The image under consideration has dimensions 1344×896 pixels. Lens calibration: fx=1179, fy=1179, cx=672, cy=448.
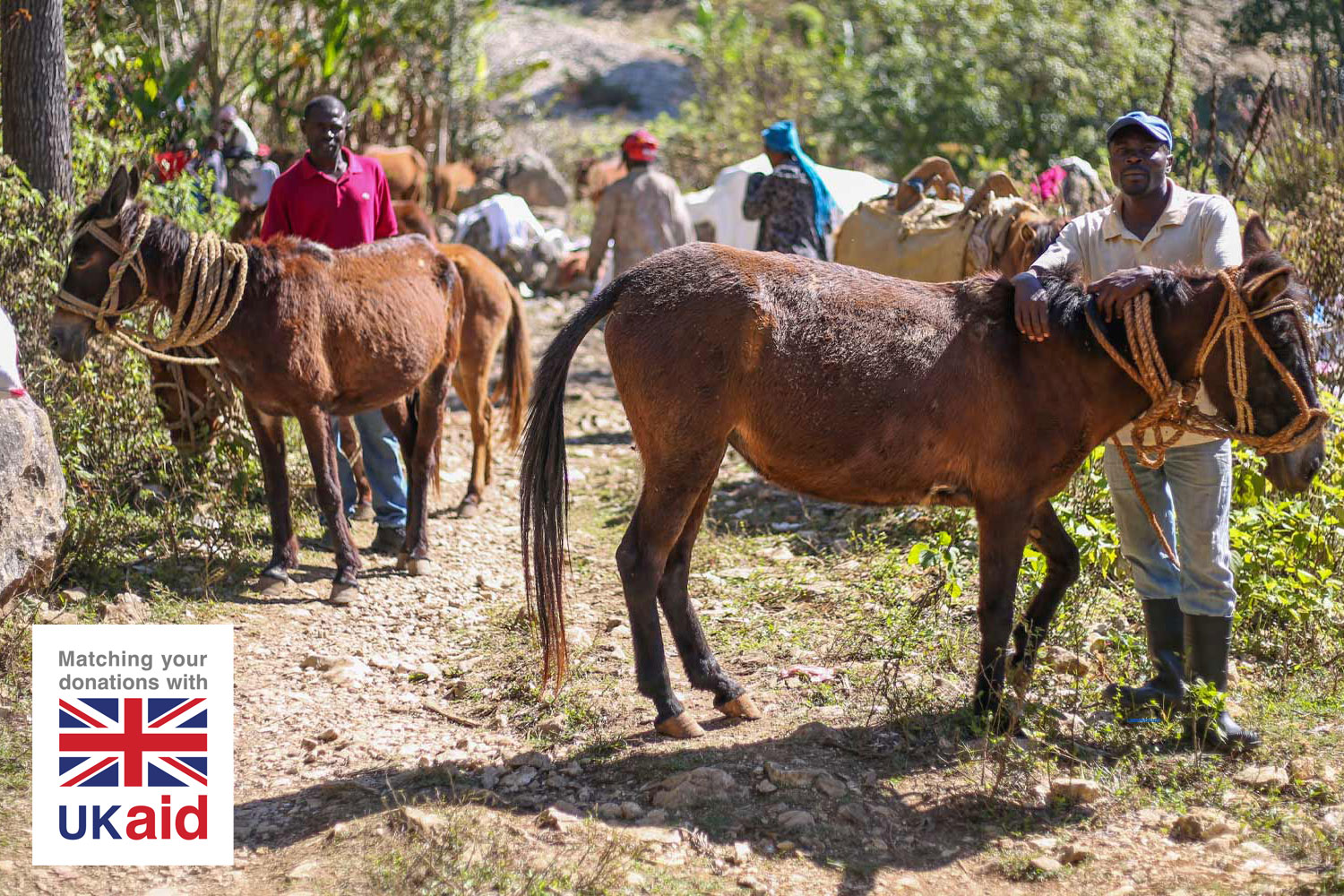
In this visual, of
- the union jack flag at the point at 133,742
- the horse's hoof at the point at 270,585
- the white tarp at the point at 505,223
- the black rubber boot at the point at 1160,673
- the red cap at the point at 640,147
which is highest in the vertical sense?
the red cap at the point at 640,147

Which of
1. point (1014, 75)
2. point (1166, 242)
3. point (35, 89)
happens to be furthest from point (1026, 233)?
point (1014, 75)

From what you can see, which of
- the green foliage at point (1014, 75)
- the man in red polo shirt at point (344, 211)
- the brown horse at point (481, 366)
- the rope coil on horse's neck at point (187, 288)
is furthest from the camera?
the green foliage at point (1014, 75)

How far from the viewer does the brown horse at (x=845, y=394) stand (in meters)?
4.19

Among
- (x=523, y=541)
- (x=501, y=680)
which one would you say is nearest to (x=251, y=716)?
(x=501, y=680)

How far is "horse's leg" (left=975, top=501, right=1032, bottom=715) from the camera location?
4.32 meters

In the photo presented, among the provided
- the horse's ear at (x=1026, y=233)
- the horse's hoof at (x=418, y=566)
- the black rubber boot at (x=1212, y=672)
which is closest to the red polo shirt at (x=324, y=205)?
the horse's hoof at (x=418, y=566)

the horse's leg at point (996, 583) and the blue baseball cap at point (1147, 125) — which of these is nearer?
the blue baseball cap at point (1147, 125)

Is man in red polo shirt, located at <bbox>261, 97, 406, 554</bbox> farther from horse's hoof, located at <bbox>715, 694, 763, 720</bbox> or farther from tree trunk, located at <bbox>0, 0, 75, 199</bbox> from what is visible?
horse's hoof, located at <bbox>715, 694, 763, 720</bbox>

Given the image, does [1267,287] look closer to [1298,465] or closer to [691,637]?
[1298,465]

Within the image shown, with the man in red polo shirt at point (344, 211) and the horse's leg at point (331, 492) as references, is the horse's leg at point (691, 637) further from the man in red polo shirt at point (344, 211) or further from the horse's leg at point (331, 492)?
the man in red polo shirt at point (344, 211)

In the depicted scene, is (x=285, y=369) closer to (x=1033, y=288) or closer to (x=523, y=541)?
(x=523, y=541)

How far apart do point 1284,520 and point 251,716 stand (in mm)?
4742

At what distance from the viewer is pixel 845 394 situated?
422 cm

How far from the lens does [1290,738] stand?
14.6 ft
